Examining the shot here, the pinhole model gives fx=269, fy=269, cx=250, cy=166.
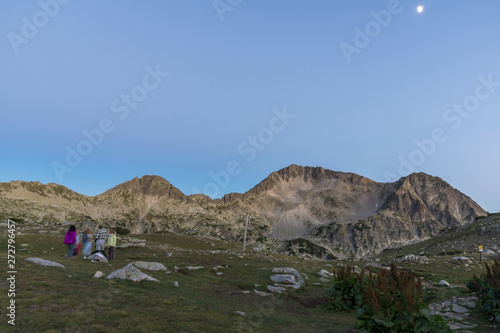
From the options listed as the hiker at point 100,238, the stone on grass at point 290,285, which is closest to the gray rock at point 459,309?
the stone on grass at point 290,285

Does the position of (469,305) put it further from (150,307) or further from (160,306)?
(150,307)

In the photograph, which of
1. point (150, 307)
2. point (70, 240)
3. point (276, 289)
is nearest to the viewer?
point (150, 307)

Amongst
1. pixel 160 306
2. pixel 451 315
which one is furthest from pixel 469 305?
pixel 160 306

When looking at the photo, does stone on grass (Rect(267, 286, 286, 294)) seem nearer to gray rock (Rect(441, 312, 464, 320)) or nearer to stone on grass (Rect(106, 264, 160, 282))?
stone on grass (Rect(106, 264, 160, 282))

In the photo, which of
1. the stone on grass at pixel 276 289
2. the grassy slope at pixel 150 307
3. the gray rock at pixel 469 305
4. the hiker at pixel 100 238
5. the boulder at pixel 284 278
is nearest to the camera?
the grassy slope at pixel 150 307

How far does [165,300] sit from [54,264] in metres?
9.84

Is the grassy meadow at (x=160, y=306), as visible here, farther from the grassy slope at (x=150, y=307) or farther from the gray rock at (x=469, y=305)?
the gray rock at (x=469, y=305)

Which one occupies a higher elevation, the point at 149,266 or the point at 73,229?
the point at 73,229

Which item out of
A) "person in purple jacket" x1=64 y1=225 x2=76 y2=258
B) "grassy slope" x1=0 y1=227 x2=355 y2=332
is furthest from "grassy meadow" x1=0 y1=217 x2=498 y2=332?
"person in purple jacket" x1=64 y1=225 x2=76 y2=258

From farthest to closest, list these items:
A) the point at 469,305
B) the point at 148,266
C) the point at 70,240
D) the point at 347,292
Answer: the point at 70,240
the point at 148,266
the point at 347,292
the point at 469,305

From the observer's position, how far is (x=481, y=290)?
13.6m

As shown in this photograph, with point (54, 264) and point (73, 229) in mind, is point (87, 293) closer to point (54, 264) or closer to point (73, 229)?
point (54, 264)

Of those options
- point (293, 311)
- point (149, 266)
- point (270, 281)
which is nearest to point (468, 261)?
point (270, 281)

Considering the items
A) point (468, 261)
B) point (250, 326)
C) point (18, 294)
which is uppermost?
point (18, 294)
